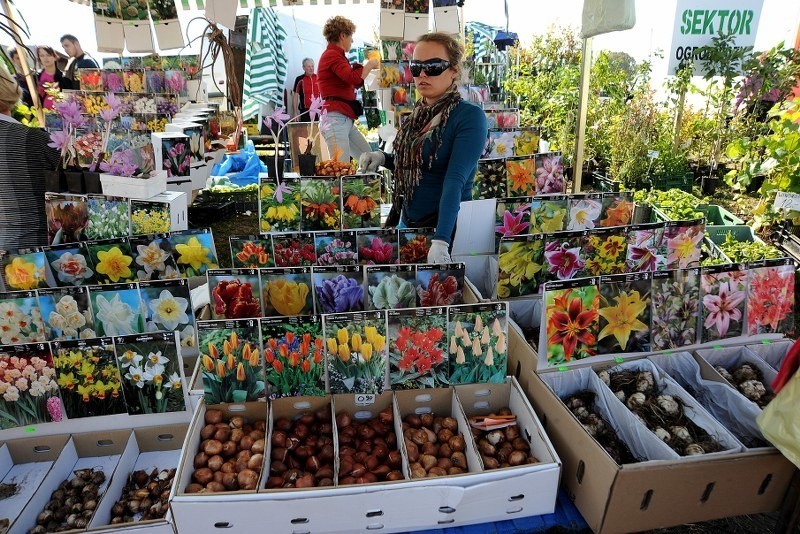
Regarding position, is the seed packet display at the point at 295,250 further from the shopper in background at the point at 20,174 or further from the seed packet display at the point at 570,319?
the shopper in background at the point at 20,174

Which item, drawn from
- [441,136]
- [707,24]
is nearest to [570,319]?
[441,136]

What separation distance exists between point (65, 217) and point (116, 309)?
100cm

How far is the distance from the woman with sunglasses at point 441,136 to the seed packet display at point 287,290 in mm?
585

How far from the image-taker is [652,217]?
3.12 metres

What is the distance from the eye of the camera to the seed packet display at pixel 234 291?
205cm

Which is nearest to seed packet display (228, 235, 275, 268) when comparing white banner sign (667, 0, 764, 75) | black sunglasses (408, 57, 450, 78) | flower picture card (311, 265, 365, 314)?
flower picture card (311, 265, 365, 314)

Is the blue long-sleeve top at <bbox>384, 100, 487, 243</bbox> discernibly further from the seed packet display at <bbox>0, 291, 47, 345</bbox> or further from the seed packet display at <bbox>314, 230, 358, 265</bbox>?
the seed packet display at <bbox>0, 291, 47, 345</bbox>

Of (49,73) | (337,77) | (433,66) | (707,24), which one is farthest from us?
(49,73)

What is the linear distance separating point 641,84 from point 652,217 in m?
3.63

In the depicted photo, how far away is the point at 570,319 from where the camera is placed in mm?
1849

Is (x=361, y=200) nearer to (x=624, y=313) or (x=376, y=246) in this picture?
(x=376, y=246)

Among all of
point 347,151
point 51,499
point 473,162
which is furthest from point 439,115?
point 347,151

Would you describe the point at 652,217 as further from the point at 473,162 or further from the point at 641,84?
the point at 641,84

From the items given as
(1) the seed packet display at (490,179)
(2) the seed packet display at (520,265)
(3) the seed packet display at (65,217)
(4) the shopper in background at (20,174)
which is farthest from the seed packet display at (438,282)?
(4) the shopper in background at (20,174)
